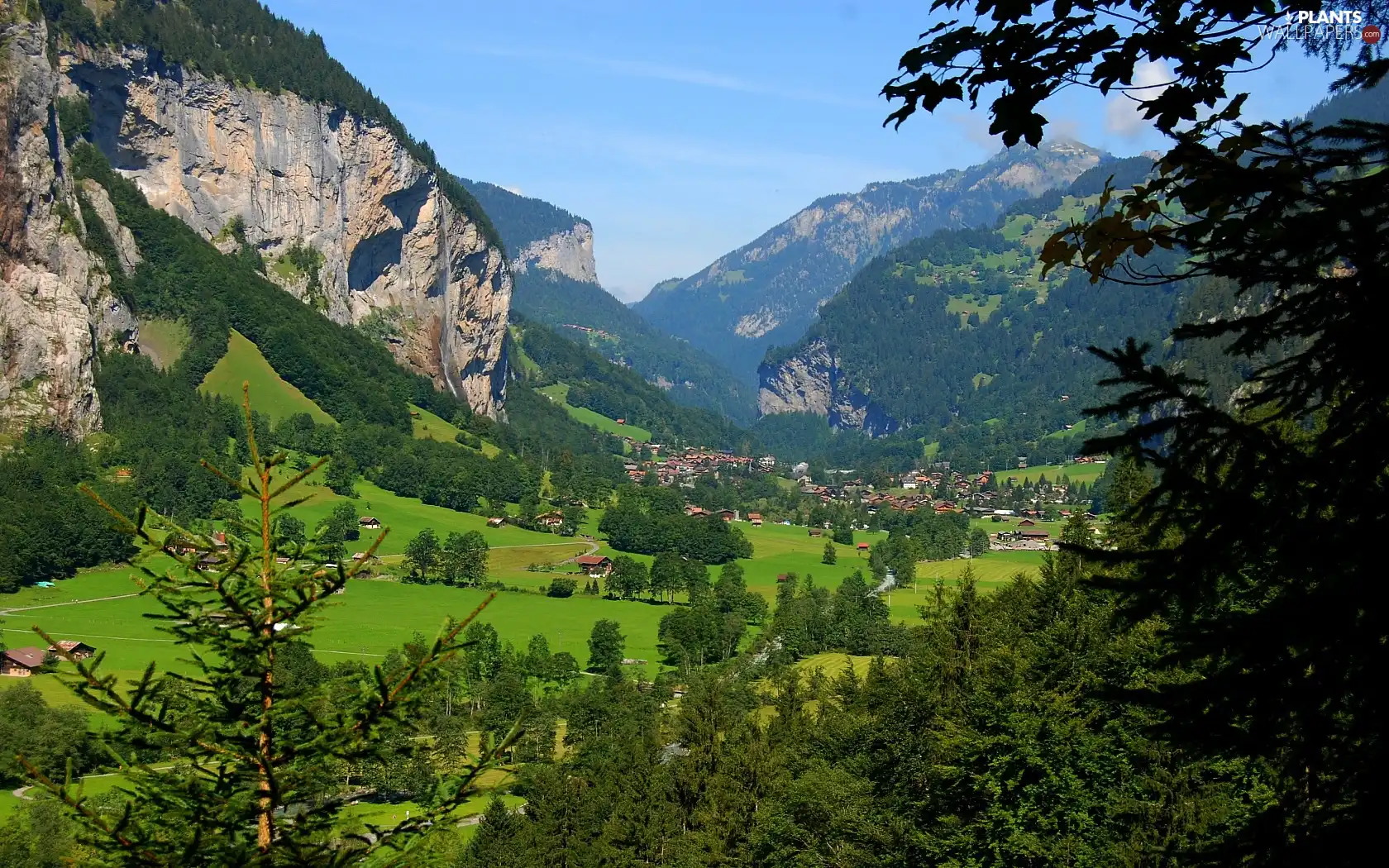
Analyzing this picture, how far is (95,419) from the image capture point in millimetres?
140750

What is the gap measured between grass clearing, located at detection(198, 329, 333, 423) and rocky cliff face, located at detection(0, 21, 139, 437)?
22.7 metres

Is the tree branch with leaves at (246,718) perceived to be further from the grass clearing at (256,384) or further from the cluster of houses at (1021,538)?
the grass clearing at (256,384)

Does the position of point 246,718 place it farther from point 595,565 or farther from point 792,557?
point 792,557

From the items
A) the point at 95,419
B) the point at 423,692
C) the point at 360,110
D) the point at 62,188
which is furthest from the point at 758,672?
the point at 360,110

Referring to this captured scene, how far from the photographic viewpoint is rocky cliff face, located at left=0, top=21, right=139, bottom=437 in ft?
427

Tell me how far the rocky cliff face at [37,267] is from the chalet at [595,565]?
2518 inches

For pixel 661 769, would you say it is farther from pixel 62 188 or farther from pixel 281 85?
pixel 281 85

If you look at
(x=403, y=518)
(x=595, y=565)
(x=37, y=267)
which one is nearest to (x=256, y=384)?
(x=37, y=267)

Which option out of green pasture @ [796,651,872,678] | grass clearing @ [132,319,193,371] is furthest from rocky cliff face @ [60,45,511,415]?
green pasture @ [796,651,872,678]

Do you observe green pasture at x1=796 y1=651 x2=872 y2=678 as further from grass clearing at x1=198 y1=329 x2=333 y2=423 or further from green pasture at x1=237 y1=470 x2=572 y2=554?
grass clearing at x1=198 y1=329 x2=333 y2=423

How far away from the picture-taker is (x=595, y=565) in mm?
126375

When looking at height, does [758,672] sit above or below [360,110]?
below

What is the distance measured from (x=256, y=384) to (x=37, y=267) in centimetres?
3883

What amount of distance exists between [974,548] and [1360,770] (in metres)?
152
